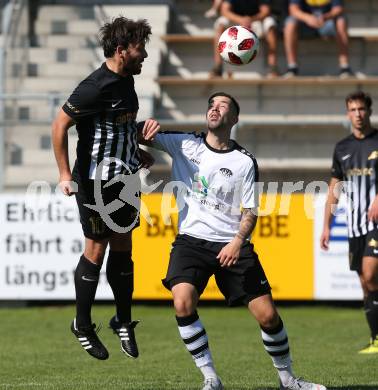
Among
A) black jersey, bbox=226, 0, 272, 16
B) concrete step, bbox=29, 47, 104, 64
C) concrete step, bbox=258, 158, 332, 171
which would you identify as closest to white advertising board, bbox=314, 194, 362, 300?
concrete step, bbox=258, 158, 332, 171

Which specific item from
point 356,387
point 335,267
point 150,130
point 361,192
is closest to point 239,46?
point 150,130

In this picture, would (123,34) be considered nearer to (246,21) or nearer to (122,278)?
(122,278)

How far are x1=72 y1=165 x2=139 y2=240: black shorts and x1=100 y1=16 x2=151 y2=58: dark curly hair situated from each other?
0.92 meters

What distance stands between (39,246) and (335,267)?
403 cm

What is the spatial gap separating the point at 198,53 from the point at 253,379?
→ 10.5m

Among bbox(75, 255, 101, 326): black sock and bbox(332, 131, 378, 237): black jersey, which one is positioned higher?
bbox(332, 131, 378, 237): black jersey

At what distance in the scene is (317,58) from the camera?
17.6 metres

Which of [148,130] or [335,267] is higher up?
[148,130]

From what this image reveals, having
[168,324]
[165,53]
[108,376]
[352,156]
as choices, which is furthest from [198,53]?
[108,376]

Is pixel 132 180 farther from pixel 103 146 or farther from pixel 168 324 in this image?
pixel 168 324

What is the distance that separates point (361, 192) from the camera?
32.5 ft

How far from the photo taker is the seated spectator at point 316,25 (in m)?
16.8

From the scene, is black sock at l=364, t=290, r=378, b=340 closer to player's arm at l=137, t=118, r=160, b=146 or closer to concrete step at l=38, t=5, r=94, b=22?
player's arm at l=137, t=118, r=160, b=146

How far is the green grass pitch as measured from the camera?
784 cm
